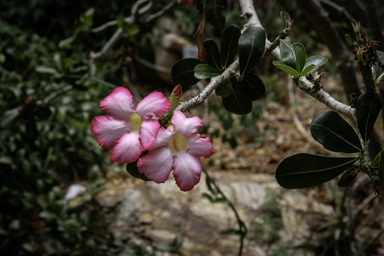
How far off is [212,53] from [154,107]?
20 cm

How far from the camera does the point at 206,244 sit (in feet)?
4.13

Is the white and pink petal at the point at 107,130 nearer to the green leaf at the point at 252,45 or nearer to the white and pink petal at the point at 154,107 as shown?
the white and pink petal at the point at 154,107

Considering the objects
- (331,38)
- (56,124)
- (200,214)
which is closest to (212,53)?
(331,38)

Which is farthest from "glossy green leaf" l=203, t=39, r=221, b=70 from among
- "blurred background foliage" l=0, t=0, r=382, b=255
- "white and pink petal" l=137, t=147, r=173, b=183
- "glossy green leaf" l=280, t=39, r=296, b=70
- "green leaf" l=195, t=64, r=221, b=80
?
"blurred background foliage" l=0, t=0, r=382, b=255

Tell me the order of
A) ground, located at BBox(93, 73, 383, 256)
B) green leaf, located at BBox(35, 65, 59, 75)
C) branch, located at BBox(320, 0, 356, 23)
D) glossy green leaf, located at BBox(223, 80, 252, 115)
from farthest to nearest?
ground, located at BBox(93, 73, 383, 256) → green leaf, located at BBox(35, 65, 59, 75) → branch, located at BBox(320, 0, 356, 23) → glossy green leaf, located at BBox(223, 80, 252, 115)

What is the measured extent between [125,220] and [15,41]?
1.48m

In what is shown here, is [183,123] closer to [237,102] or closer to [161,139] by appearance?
[161,139]

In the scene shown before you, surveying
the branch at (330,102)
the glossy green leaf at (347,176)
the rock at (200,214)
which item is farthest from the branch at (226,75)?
the rock at (200,214)

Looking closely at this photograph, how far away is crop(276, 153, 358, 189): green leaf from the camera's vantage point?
440 millimetres

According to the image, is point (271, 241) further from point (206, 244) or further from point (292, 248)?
point (206, 244)

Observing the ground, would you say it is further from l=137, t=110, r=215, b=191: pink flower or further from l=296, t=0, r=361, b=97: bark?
l=137, t=110, r=215, b=191: pink flower

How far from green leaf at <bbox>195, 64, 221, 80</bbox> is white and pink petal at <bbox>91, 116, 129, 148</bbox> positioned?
0.59ft

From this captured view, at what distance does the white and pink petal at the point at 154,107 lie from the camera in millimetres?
419

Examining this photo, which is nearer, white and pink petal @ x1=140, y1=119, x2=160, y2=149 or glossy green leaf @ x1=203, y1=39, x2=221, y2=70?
white and pink petal @ x1=140, y1=119, x2=160, y2=149
